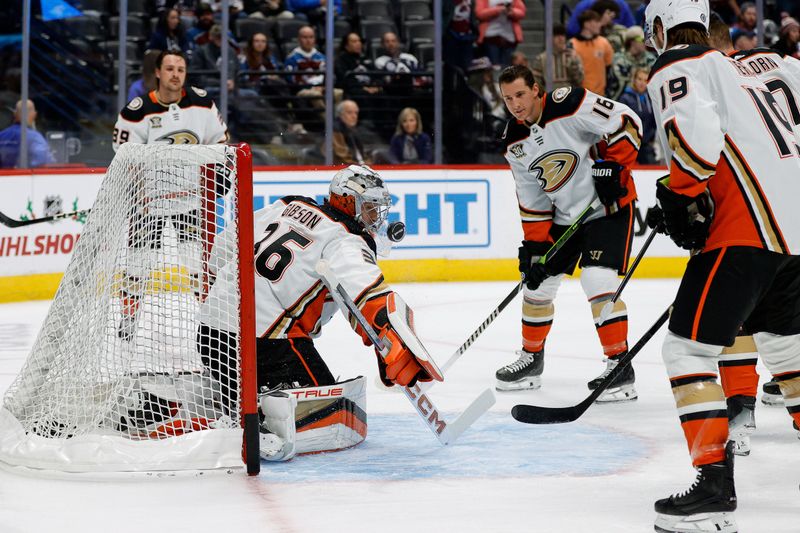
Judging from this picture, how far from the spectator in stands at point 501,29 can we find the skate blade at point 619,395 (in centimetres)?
409

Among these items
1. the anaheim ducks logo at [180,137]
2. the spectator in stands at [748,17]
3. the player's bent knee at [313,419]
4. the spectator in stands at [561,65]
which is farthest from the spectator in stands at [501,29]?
the player's bent knee at [313,419]

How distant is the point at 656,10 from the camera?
7.42ft

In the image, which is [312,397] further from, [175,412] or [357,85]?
[357,85]

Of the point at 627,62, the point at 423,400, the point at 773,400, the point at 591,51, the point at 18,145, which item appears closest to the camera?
the point at 423,400

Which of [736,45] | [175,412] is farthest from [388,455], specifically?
[736,45]

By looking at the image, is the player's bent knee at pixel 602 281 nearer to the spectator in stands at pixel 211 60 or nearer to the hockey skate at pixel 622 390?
the hockey skate at pixel 622 390

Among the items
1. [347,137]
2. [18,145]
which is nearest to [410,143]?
[347,137]

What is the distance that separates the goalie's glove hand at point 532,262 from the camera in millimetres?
3801

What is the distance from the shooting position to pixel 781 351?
230 centimetres

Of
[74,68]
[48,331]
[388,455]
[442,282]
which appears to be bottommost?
[442,282]

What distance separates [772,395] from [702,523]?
4.79 ft

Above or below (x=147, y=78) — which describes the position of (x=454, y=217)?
below

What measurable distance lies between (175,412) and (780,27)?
669 cm

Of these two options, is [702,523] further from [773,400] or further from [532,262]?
[532,262]
